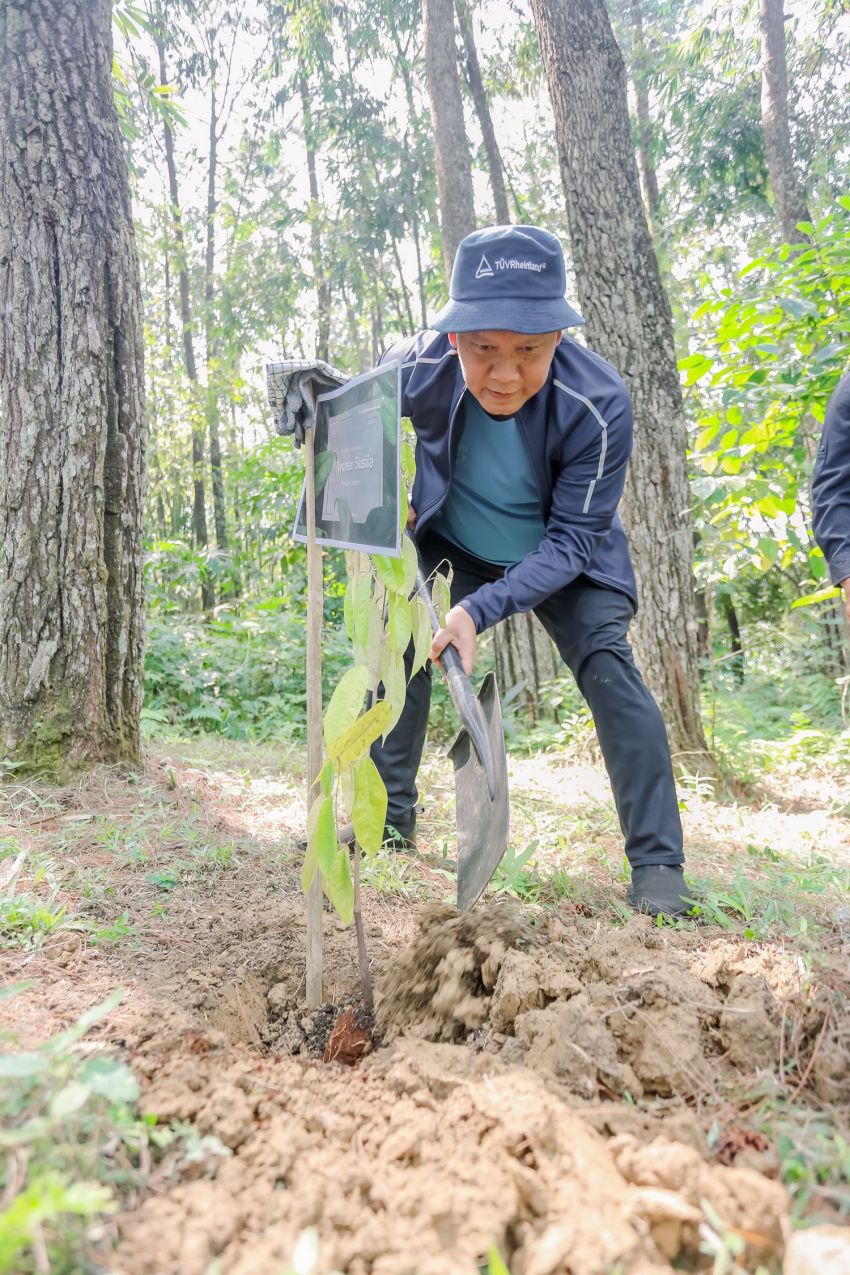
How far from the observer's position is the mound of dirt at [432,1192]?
3.04 feet

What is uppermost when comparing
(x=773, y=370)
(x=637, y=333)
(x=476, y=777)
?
(x=637, y=333)

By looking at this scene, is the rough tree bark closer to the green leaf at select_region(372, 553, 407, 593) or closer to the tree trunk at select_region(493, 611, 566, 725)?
the tree trunk at select_region(493, 611, 566, 725)

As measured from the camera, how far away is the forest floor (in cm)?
95

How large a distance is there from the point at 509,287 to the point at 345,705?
1055 mm

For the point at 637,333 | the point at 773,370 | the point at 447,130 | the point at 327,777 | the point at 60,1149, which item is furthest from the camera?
the point at 447,130

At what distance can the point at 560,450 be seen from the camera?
7.67 feet

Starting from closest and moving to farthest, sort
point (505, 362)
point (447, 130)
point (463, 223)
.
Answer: point (505, 362) → point (463, 223) → point (447, 130)

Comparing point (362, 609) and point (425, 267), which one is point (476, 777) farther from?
point (425, 267)

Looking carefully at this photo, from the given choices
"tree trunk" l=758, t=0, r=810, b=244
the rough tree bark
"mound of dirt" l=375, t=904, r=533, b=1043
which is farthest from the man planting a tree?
"tree trunk" l=758, t=0, r=810, b=244

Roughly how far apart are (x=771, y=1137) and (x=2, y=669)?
293 cm

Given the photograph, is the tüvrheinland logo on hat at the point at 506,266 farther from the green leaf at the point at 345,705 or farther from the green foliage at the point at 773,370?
the green foliage at the point at 773,370

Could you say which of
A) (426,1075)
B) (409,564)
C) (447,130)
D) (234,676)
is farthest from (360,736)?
(447,130)

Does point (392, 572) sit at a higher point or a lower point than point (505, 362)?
lower

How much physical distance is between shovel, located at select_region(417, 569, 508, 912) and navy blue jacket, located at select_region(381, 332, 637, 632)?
11.3 inches
